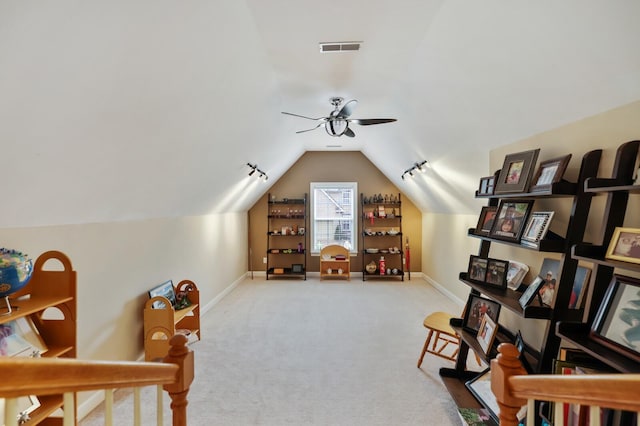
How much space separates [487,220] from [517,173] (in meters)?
0.49

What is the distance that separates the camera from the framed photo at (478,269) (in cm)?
236

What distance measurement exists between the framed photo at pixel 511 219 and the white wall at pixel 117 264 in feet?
9.99

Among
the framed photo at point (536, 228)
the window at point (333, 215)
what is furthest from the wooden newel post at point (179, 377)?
the window at point (333, 215)

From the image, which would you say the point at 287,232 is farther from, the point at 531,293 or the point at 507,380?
the point at 507,380

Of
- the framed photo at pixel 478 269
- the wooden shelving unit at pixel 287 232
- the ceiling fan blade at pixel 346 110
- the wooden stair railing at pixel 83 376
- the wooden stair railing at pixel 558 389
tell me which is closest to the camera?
the wooden stair railing at pixel 83 376

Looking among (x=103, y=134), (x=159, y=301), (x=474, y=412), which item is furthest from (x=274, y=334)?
(x=103, y=134)

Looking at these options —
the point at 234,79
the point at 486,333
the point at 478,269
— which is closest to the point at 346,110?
the point at 234,79

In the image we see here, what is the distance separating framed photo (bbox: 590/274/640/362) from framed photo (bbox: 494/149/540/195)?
2.53 feet

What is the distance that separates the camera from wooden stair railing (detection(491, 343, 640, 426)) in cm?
73

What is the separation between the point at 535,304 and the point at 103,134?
2.76 m

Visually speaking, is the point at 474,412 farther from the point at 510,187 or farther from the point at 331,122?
the point at 331,122

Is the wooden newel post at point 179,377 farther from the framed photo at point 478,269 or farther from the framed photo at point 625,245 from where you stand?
the framed photo at point 478,269

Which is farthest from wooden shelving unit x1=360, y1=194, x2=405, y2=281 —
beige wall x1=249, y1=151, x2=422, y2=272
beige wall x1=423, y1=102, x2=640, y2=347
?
beige wall x1=423, y1=102, x2=640, y2=347

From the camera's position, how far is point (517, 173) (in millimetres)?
2047
